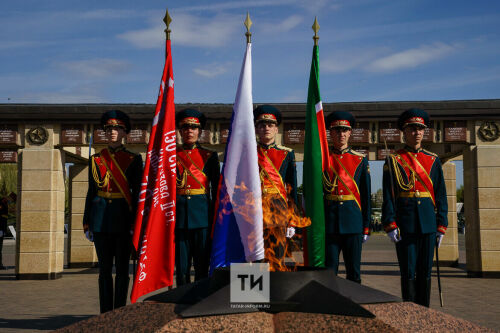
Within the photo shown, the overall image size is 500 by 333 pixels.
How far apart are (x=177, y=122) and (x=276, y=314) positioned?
274 centimetres

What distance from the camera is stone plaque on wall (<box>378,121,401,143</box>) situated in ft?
38.1

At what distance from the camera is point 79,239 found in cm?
1412

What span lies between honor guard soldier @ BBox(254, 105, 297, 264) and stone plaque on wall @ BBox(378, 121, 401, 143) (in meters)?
6.29

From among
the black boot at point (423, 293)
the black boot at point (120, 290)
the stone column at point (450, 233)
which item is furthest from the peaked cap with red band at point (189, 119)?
the stone column at point (450, 233)

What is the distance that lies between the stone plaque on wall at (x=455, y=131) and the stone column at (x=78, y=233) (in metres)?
8.41

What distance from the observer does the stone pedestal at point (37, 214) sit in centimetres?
1142

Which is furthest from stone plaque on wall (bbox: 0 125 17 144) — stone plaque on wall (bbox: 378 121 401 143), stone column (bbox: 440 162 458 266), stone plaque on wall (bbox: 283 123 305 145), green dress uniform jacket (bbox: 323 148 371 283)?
stone column (bbox: 440 162 458 266)

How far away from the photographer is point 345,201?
5734 mm

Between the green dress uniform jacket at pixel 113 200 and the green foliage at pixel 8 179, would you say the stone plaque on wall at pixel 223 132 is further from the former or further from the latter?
the green foliage at pixel 8 179

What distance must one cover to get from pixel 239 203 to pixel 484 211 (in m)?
7.96

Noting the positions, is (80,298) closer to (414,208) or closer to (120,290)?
(120,290)

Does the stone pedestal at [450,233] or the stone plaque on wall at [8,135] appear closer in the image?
the stone plaque on wall at [8,135]

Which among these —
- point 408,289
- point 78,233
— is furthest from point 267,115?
point 78,233

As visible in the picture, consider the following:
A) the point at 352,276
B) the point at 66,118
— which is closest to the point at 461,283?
the point at 352,276
